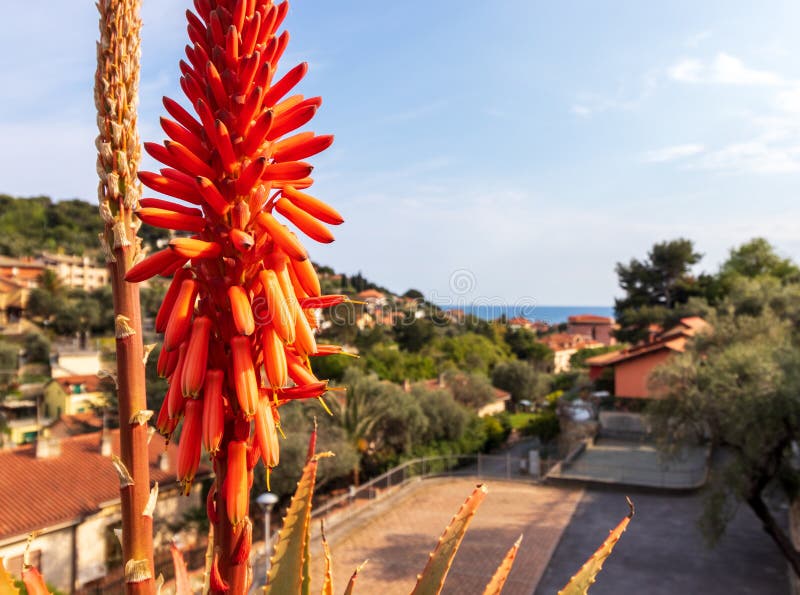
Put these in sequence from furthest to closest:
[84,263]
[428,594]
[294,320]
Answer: [84,263]
[428,594]
[294,320]

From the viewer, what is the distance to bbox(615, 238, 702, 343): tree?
47.4 meters

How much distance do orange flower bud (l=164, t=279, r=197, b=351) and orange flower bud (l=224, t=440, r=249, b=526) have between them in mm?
310

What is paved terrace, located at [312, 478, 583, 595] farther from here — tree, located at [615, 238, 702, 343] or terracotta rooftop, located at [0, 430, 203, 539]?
tree, located at [615, 238, 702, 343]

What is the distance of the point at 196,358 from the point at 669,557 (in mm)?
16925

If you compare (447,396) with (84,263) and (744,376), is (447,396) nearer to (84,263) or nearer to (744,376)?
(744,376)

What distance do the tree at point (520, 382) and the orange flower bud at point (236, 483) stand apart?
44592mm

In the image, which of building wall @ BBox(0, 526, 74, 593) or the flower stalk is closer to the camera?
the flower stalk

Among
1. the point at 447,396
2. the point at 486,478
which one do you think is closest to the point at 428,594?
the point at 486,478

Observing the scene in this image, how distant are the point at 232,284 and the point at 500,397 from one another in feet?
134

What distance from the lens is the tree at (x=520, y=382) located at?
4466 centimetres

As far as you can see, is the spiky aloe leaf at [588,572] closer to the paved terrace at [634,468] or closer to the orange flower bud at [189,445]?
the orange flower bud at [189,445]

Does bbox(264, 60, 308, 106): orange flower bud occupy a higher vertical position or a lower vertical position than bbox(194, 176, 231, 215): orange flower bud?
higher

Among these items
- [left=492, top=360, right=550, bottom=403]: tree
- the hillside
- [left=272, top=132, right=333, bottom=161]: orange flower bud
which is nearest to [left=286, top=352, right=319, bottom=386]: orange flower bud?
[left=272, top=132, right=333, bottom=161]: orange flower bud

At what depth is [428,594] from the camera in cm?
174
